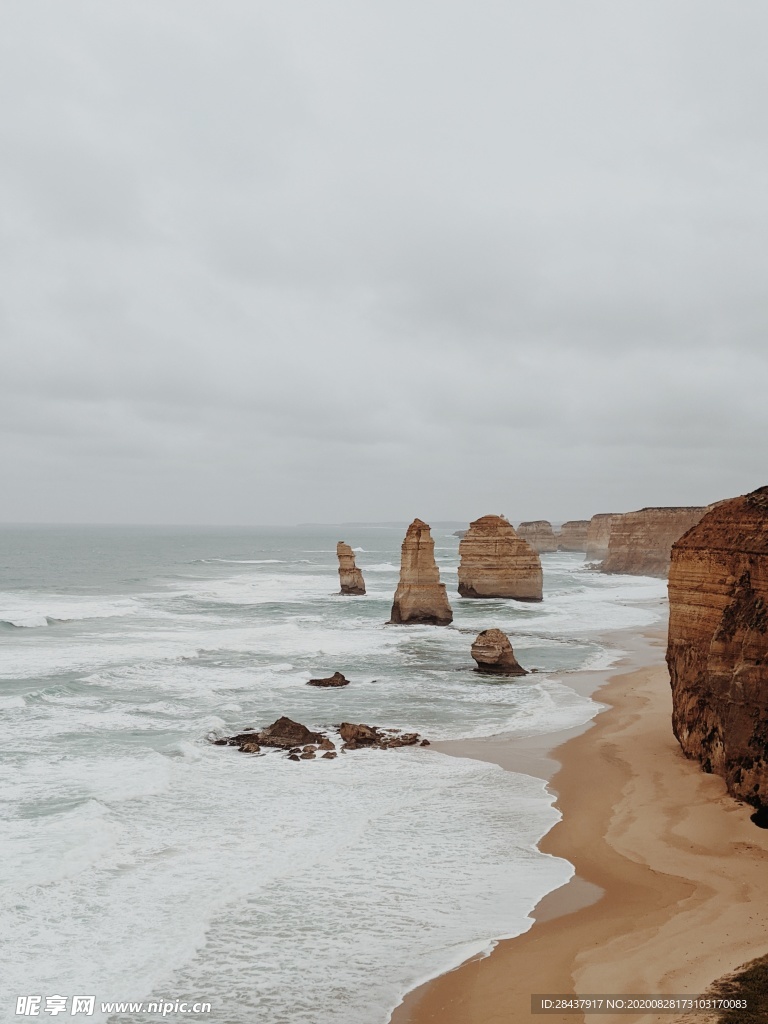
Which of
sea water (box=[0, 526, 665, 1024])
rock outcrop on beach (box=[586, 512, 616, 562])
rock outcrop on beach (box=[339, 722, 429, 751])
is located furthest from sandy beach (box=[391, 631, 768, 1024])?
rock outcrop on beach (box=[586, 512, 616, 562])

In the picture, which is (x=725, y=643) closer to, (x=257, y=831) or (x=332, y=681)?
(x=257, y=831)

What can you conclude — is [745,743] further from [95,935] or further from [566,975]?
[95,935]

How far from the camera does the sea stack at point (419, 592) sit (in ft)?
147

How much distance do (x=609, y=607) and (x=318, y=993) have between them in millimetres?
50560

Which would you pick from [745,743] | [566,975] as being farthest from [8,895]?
[745,743]

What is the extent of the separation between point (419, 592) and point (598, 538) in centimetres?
8022

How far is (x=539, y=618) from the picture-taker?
163 ft

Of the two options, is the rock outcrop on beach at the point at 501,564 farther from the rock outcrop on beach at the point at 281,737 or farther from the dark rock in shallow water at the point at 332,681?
the rock outcrop on beach at the point at 281,737

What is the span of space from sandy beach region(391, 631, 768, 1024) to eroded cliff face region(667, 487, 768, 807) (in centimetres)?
66

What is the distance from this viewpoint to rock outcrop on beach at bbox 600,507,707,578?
278 feet

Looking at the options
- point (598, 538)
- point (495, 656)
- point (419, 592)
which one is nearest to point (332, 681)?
point (495, 656)

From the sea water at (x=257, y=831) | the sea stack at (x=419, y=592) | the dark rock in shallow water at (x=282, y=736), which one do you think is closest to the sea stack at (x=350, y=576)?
the sea stack at (x=419, y=592)

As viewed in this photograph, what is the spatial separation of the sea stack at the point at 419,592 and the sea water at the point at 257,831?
9362 millimetres

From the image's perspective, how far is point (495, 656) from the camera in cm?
3030
